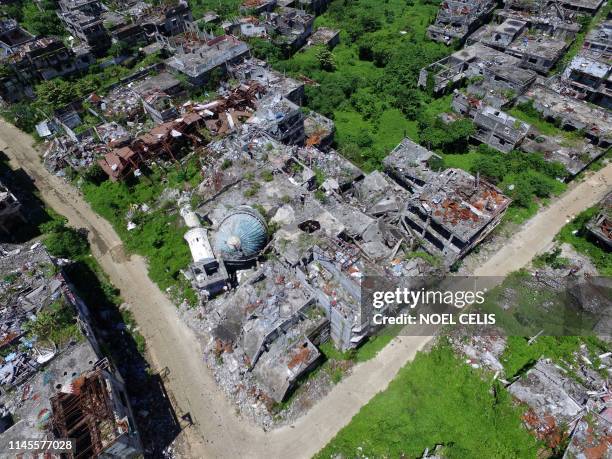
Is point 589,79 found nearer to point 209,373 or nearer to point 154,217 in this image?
point 154,217

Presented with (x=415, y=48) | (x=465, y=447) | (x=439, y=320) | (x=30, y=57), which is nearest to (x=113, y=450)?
(x=465, y=447)

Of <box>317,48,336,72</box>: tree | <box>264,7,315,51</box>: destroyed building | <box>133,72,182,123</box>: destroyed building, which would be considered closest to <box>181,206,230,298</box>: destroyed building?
<box>133,72,182,123</box>: destroyed building

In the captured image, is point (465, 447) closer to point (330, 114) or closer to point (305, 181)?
point (305, 181)

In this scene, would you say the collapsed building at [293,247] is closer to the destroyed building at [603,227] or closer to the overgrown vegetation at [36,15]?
the destroyed building at [603,227]

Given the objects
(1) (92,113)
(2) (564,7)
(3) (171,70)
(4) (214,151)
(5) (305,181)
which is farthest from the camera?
(2) (564,7)

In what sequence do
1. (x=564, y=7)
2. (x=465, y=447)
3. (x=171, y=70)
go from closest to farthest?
(x=465, y=447) → (x=171, y=70) → (x=564, y=7)

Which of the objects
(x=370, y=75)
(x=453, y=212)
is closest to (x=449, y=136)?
(x=453, y=212)

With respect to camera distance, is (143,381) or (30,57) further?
(30,57)
